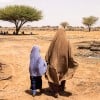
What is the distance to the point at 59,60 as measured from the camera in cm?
898

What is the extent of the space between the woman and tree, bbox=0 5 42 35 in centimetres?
4213

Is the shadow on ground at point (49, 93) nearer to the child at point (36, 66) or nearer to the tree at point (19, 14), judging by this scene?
the child at point (36, 66)

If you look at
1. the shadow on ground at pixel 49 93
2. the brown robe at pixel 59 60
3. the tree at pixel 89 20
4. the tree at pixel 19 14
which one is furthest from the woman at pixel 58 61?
the tree at pixel 89 20

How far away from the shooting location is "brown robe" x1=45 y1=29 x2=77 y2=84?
347 inches

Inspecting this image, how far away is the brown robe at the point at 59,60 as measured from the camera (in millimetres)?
8823

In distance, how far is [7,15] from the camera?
53.0 metres

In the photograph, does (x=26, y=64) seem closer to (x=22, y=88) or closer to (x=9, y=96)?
(x=22, y=88)

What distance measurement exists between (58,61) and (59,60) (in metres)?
0.04

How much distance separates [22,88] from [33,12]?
150ft

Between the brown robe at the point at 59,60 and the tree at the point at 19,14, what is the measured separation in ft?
138

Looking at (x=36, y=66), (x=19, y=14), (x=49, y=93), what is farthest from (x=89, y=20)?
(x=36, y=66)

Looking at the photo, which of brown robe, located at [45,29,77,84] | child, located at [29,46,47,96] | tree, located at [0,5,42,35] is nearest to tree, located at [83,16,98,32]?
tree, located at [0,5,42,35]

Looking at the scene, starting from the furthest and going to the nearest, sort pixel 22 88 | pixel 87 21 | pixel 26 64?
pixel 87 21
pixel 26 64
pixel 22 88

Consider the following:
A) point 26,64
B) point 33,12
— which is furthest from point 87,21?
point 26,64
